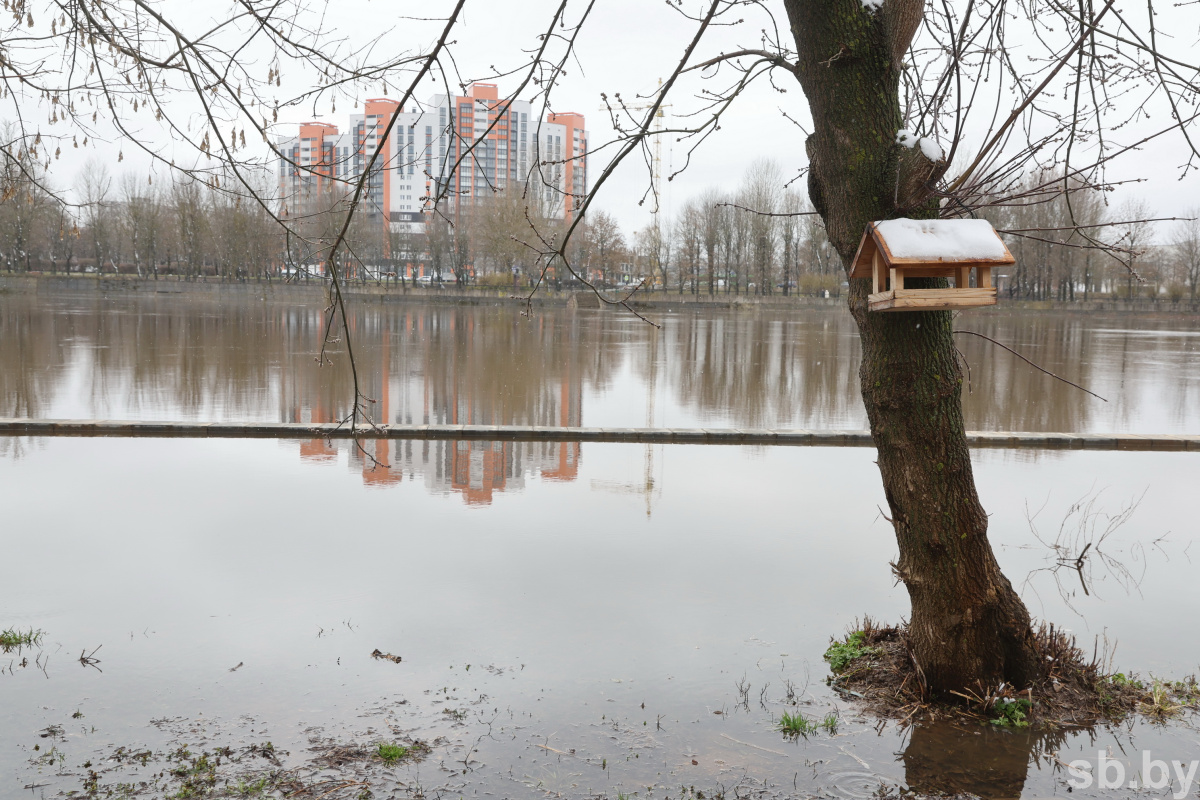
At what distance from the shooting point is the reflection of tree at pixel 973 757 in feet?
13.8

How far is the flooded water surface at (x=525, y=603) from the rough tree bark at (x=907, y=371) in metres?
0.50

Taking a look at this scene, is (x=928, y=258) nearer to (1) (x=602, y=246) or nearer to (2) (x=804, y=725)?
(2) (x=804, y=725)

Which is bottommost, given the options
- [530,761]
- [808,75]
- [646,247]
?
[530,761]

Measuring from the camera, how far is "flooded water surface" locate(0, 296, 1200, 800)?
4.39 metres

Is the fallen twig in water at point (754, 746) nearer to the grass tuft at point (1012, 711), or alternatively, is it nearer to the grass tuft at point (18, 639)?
the grass tuft at point (1012, 711)

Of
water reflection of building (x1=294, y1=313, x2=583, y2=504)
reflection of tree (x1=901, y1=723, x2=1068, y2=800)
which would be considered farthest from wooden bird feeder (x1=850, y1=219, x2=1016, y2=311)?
water reflection of building (x1=294, y1=313, x2=583, y2=504)

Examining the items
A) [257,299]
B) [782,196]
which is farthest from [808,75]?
[782,196]

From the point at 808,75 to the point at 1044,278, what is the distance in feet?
272

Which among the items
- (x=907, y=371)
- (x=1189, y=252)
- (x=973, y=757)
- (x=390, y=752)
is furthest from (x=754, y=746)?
(x=1189, y=252)

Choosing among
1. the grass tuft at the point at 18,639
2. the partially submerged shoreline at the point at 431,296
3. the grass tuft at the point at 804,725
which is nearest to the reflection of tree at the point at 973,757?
the grass tuft at the point at 804,725

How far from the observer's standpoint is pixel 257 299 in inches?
2746

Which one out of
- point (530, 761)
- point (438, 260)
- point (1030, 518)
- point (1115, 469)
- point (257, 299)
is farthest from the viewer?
point (438, 260)

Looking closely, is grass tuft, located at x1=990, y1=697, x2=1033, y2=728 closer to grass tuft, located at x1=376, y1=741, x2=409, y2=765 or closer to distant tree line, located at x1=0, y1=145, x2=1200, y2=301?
grass tuft, located at x1=376, y1=741, x2=409, y2=765

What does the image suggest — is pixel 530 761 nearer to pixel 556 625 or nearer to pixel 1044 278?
pixel 556 625
